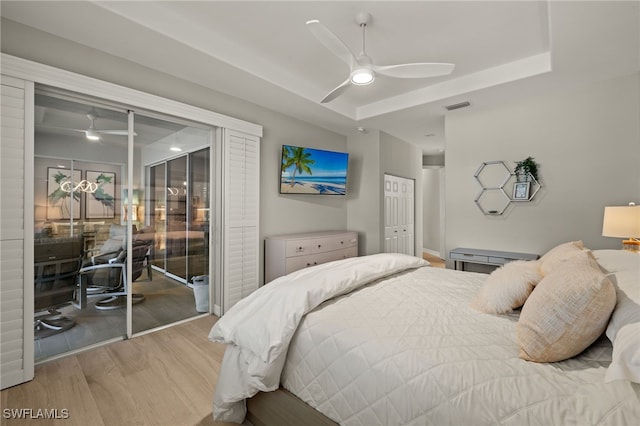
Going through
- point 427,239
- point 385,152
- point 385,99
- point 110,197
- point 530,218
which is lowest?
point 427,239

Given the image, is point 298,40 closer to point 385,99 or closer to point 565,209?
point 385,99

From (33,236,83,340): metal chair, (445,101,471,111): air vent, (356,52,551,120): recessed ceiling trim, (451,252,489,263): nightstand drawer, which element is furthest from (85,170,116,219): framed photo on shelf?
(445,101,471,111): air vent

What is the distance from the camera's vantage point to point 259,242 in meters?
3.71

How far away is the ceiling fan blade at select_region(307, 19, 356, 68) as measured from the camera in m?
1.85

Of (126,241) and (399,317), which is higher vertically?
(126,241)

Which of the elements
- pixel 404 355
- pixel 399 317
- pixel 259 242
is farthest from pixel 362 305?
pixel 259 242

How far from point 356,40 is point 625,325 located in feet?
8.73

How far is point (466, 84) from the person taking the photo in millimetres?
3316

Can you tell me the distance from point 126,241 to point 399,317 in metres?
2.58

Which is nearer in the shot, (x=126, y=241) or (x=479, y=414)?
(x=479, y=414)

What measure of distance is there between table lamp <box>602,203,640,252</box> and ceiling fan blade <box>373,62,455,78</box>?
180 cm

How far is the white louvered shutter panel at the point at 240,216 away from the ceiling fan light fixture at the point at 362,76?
162 cm

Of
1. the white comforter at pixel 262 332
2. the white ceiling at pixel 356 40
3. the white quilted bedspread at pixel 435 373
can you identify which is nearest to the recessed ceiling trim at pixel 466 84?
the white ceiling at pixel 356 40

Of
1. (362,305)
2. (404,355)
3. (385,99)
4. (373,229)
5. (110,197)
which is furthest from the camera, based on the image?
(373,229)
